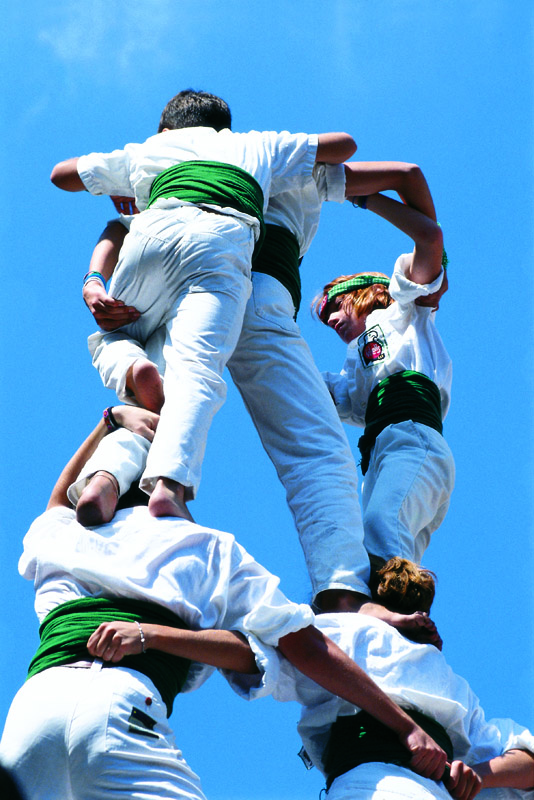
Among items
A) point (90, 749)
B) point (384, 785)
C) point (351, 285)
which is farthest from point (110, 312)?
point (384, 785)

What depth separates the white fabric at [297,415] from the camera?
16.0 feet

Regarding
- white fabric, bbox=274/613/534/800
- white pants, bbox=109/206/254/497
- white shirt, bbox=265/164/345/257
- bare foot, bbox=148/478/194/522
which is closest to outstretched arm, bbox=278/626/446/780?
white fabric, bbox=274/613/534/800

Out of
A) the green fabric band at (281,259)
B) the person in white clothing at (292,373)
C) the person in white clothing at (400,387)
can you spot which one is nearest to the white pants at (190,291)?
the person in white clothing at (292,373)

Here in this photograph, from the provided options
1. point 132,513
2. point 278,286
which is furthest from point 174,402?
point 278,286

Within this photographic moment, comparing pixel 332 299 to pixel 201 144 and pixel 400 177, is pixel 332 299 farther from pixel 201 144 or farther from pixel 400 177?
pixel 201 144

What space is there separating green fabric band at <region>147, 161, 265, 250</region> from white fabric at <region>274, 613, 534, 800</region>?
6.37ft

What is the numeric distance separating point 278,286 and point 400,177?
36.3 inches

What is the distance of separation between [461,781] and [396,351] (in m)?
2.60

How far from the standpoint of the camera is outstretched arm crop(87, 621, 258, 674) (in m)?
3.62

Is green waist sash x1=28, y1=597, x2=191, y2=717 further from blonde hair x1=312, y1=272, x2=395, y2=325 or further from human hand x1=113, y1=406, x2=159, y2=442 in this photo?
blonde hair x1=312, y1=272, x2=395, y2=325

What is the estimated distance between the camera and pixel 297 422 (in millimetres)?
5309

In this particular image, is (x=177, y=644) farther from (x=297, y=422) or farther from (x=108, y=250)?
(x=108, y=250)

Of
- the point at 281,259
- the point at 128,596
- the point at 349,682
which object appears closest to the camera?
the point at 128,596

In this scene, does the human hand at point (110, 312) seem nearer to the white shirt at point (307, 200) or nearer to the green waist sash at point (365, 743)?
Answer: the white shirt at point (307, 200)
